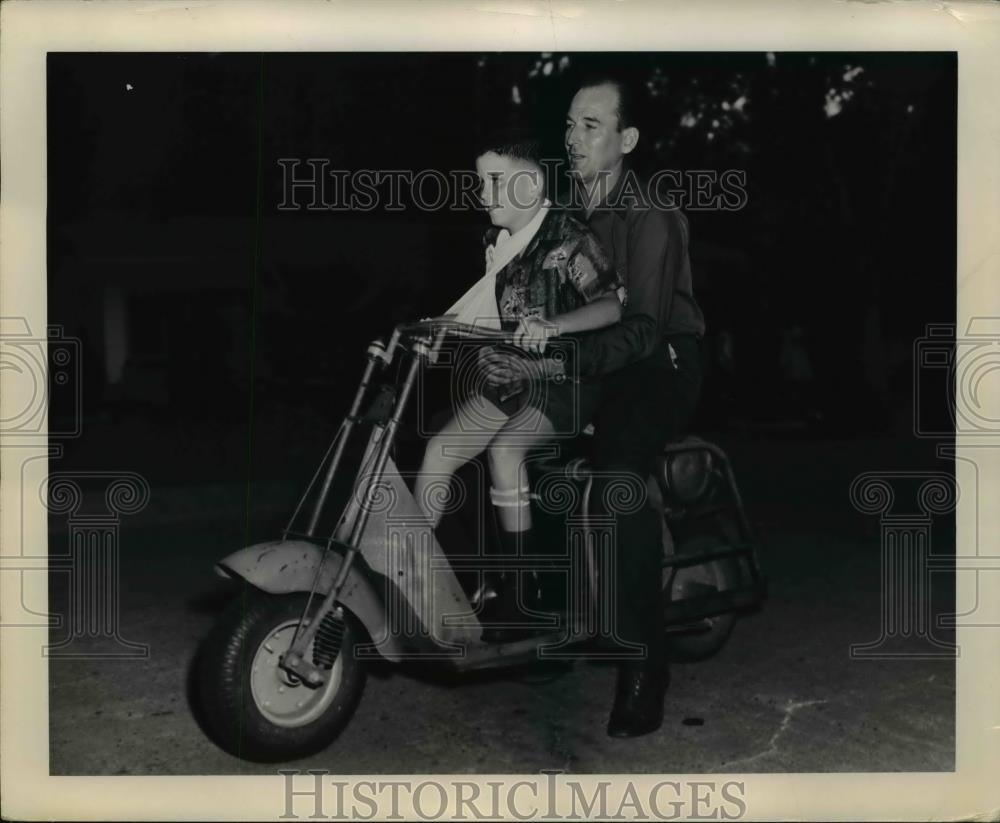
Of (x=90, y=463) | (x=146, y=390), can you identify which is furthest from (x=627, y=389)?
(x=146, y=390)

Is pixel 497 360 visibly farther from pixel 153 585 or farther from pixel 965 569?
pixel 153 585

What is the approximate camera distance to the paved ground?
11.8 feet

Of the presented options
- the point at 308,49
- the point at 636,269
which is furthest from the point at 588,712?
the point at 308,49

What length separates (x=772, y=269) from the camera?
437 centimetres

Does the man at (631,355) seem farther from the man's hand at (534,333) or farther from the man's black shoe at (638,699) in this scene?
the man's hand at (534,333)

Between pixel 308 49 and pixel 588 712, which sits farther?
pixel 588 712

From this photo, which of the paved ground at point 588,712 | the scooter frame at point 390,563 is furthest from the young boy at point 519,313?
the paved ground at point 588,712

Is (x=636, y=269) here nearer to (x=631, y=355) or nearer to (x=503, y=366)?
(x=631, y=355)

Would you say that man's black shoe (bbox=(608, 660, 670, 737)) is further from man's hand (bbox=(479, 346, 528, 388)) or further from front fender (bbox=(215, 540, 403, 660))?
man's hand (bbox=(479, 346, 528, 388))

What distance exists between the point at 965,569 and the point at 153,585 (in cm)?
353

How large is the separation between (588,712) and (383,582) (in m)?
0.91

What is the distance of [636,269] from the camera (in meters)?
3.73

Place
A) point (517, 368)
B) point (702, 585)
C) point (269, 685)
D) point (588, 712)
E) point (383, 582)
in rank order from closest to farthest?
point (269, 685) < point (383, 582) < point (517, 368) < point (588, 712) < point (702, 585)

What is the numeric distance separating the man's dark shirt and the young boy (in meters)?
0.06
